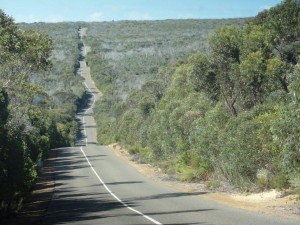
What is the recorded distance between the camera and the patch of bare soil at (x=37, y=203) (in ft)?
60.8

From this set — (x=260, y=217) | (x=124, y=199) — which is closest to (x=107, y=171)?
(x=124, y=199)

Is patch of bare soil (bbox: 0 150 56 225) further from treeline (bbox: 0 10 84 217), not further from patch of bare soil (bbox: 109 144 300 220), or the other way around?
patch of bare soil (bbox: 109 144 300 220)

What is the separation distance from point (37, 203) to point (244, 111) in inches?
463

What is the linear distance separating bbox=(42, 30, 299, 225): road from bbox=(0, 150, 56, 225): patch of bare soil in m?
0.43

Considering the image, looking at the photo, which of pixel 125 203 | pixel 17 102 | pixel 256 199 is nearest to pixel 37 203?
pixel 125 203

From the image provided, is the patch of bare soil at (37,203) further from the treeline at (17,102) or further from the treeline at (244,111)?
the treeline at (244,111)

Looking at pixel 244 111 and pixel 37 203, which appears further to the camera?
pixel 244 111

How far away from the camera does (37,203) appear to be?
79.7ft

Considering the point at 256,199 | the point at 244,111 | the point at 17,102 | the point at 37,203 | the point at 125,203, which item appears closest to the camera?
the point at 256,199

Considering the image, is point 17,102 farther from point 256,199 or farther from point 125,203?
point 256,199

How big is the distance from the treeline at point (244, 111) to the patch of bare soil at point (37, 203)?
27.8 ft

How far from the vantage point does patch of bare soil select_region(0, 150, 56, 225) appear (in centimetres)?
1855

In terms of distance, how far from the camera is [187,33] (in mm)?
145500

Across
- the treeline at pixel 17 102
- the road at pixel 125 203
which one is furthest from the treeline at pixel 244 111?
the treeline at pixel 17 102
